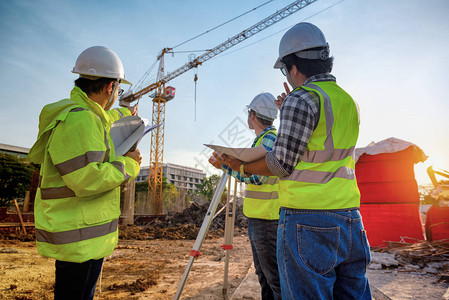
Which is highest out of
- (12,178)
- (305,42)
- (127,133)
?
(12,178)

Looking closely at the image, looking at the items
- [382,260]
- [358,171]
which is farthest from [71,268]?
[358,171]

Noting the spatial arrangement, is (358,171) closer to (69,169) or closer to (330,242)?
(330,242)

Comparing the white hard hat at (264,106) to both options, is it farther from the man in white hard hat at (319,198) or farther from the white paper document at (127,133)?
the man in white hard hat at (319,198)

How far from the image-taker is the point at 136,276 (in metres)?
4.48

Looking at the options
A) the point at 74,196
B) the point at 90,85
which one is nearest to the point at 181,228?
the point at 90,85

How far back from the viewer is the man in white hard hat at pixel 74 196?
57.8 inches

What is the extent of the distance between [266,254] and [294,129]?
1.40 m

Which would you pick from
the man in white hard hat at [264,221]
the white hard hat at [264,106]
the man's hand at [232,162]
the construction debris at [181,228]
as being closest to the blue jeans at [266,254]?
the man in white hard hat at [264,221]

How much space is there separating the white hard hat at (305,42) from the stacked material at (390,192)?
203 inches

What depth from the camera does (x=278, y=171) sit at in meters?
1.33

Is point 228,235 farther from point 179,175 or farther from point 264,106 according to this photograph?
point 179,175

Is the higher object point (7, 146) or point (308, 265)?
point (7, 146)

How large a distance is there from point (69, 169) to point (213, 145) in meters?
0.79

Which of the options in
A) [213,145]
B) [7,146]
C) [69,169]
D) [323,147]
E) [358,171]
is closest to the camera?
[323,147]
